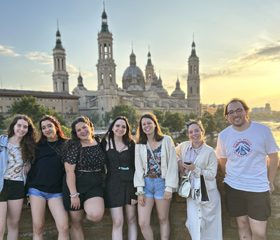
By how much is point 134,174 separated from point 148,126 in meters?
0.62

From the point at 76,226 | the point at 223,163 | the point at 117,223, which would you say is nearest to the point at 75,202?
the point at 76,226

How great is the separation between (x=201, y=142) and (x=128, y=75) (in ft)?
244

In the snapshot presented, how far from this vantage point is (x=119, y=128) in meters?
3.03

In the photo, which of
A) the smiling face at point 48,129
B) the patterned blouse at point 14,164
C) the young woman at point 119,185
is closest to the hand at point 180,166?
the young woman at point 119,185

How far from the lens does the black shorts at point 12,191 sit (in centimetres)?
274

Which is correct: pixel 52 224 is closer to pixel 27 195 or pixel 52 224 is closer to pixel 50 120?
pixel 27 195

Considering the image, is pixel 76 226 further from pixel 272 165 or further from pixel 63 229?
pixel 272 165

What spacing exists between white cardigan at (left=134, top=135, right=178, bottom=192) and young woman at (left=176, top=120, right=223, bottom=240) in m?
0.15

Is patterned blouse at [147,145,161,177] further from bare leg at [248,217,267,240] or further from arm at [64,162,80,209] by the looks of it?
bare leg at [248,217,267,240]

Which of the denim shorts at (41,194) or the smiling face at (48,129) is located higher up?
the smiling face at (48,129)

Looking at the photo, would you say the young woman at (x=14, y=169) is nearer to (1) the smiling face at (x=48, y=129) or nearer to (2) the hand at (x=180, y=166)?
(1) the smiling face at (x=48, y=129)

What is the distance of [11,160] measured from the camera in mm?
2852

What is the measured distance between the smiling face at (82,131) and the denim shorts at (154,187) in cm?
92

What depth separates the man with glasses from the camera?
8.41ft
